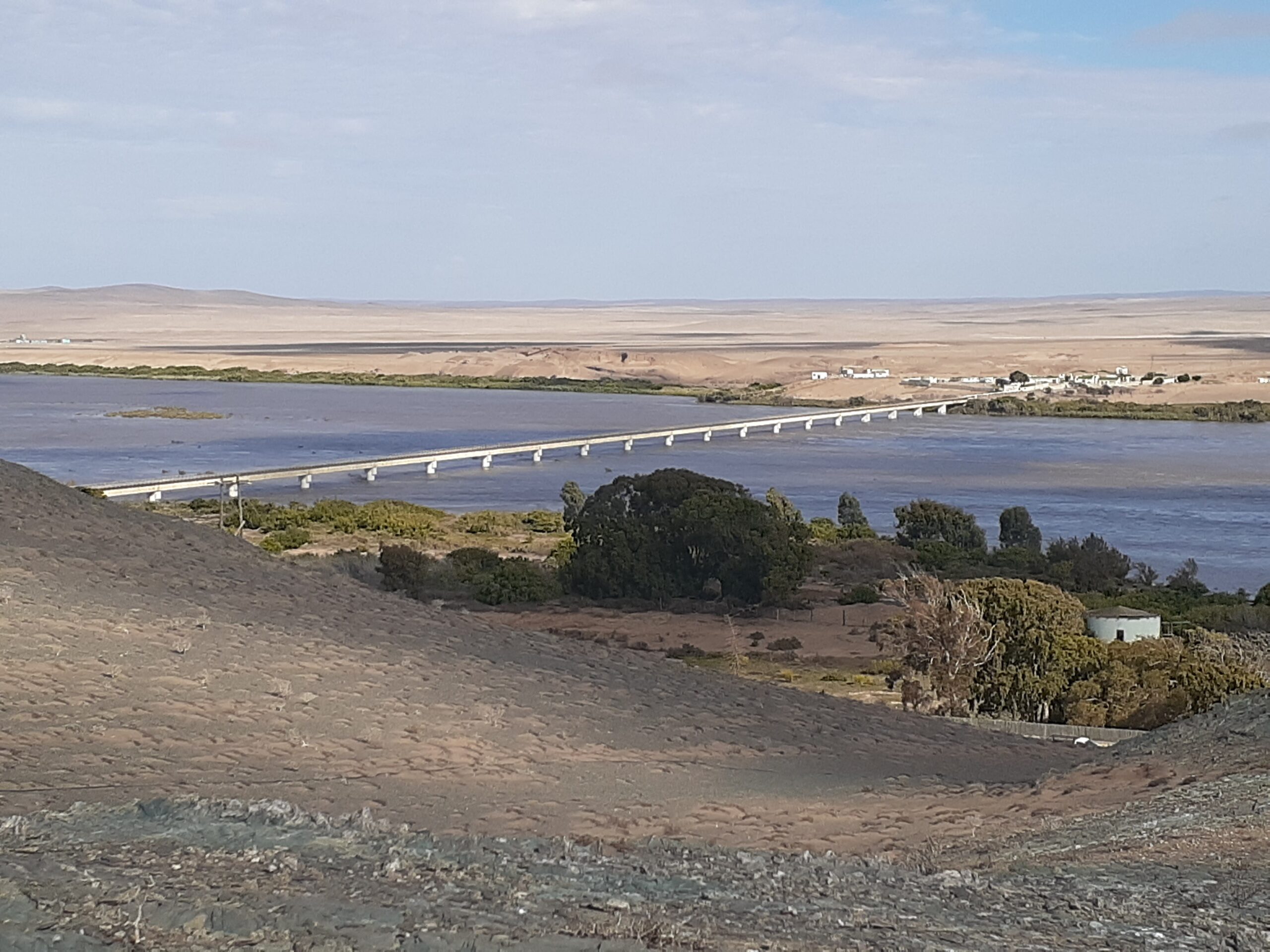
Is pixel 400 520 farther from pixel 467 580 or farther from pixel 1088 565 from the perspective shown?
pixel 1088 565

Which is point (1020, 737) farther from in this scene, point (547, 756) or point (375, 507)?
point (375, 507)

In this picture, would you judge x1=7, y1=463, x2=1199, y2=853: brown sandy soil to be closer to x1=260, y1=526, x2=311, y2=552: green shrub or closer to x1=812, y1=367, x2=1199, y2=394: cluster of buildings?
x1=260, y1=526, x2=311, y2=552: green shrub

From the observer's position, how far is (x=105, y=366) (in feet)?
421

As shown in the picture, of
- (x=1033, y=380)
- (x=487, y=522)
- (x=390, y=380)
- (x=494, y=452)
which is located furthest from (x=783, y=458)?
(x=390, y=380)

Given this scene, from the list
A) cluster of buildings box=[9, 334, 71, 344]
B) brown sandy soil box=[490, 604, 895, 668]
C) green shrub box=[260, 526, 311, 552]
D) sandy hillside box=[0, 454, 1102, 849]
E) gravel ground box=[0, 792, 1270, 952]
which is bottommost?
brown sandy soil box=[490, 604, 895, 668]

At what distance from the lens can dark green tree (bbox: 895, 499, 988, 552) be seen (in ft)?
112

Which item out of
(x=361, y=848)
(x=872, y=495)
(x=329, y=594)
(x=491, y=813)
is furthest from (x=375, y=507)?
(x=361, y=848)

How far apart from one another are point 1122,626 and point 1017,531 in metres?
16.7

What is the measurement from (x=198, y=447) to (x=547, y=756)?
167ft

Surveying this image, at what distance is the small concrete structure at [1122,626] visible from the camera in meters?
18.4

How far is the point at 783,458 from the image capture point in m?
57.7

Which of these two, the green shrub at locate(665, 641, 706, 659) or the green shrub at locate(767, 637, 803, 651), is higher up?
the green shrub at locate(665, 641, 706, 659)

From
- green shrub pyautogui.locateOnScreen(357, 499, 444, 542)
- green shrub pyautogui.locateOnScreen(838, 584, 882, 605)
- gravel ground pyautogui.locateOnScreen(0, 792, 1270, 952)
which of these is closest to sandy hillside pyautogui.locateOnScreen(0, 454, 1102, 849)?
gravel ground pyautogui.locateOnScreen(0, 792, 1270, 952)

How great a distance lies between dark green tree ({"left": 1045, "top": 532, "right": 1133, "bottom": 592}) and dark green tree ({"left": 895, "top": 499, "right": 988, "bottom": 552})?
2.51 meters
